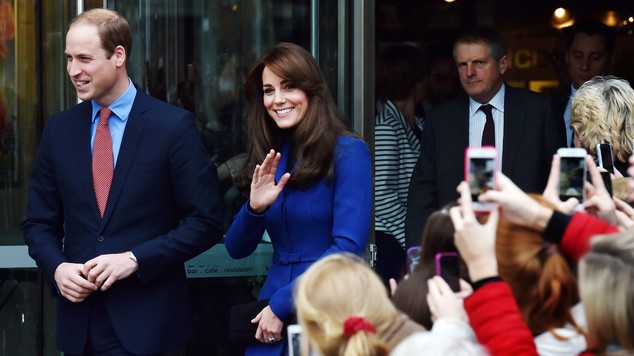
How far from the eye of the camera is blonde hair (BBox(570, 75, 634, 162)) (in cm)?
445

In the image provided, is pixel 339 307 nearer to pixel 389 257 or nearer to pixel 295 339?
pixel 295 339

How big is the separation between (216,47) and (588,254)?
10.7 feet

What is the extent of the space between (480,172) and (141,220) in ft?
5.54

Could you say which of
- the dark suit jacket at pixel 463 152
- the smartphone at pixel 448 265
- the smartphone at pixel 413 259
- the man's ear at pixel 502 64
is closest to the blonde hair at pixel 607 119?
the dark suit jacket at pixel 463 152

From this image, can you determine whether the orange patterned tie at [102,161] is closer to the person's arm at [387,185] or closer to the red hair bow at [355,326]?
the red hair bow at [355,326]

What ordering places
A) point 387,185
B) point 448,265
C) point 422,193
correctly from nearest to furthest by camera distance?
point 448,265 < point 422,193 < point 387,185

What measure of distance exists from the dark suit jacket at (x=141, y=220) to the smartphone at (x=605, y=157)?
1399 mm

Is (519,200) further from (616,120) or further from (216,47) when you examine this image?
(216,47)

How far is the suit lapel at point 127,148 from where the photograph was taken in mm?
4332

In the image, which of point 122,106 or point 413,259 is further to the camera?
point 122,106

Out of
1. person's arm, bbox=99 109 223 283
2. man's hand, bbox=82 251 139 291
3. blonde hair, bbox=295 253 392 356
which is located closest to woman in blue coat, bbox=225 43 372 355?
person's arm, bbox=99 109 223 283

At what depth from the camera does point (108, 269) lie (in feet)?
13.8

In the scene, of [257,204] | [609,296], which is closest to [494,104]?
[257,204]

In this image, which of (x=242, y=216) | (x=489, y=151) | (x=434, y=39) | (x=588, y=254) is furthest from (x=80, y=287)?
(x=434, y=39)
